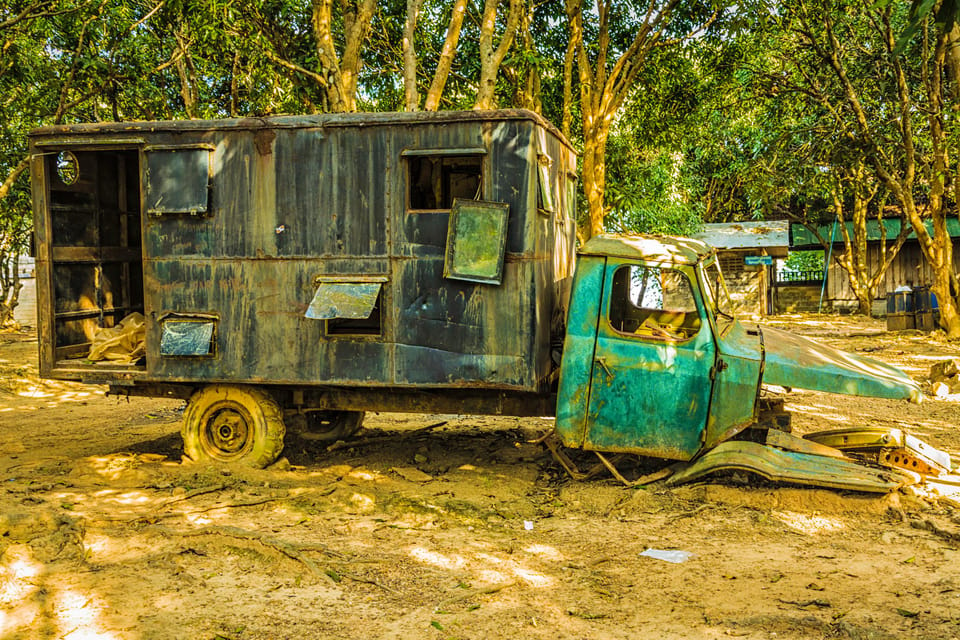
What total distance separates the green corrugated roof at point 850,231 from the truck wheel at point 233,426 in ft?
77.8

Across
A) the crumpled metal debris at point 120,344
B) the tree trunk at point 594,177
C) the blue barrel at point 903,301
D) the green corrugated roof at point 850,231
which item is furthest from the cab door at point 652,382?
the green corrugated roof at point 850,231

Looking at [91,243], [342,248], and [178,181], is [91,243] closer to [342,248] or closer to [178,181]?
[178,181]

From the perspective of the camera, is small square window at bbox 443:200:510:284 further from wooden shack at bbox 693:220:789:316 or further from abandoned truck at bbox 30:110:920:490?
wooden shack at bbox 693:220:789:316

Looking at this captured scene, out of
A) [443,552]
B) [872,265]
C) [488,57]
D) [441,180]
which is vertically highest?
[488,57]

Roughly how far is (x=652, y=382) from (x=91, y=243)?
5.46m

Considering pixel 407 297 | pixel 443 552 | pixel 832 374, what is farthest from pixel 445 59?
pixel 443 552

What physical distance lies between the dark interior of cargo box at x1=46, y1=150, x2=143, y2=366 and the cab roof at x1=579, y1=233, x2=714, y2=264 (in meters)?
4.69

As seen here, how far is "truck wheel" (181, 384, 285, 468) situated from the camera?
6879 mm

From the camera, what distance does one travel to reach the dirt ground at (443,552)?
3920 mm

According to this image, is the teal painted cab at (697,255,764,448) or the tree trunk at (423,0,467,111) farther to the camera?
the tree trunk at (423,0,467,111)

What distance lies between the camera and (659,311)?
23.2 feet

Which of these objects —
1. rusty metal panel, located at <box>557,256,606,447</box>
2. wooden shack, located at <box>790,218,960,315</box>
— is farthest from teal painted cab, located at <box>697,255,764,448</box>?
wooden shack, located at <box>790,218,960,315</box>

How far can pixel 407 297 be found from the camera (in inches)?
245

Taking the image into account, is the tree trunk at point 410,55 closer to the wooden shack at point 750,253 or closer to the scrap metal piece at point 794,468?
the scrap metal piece at point 794,468
